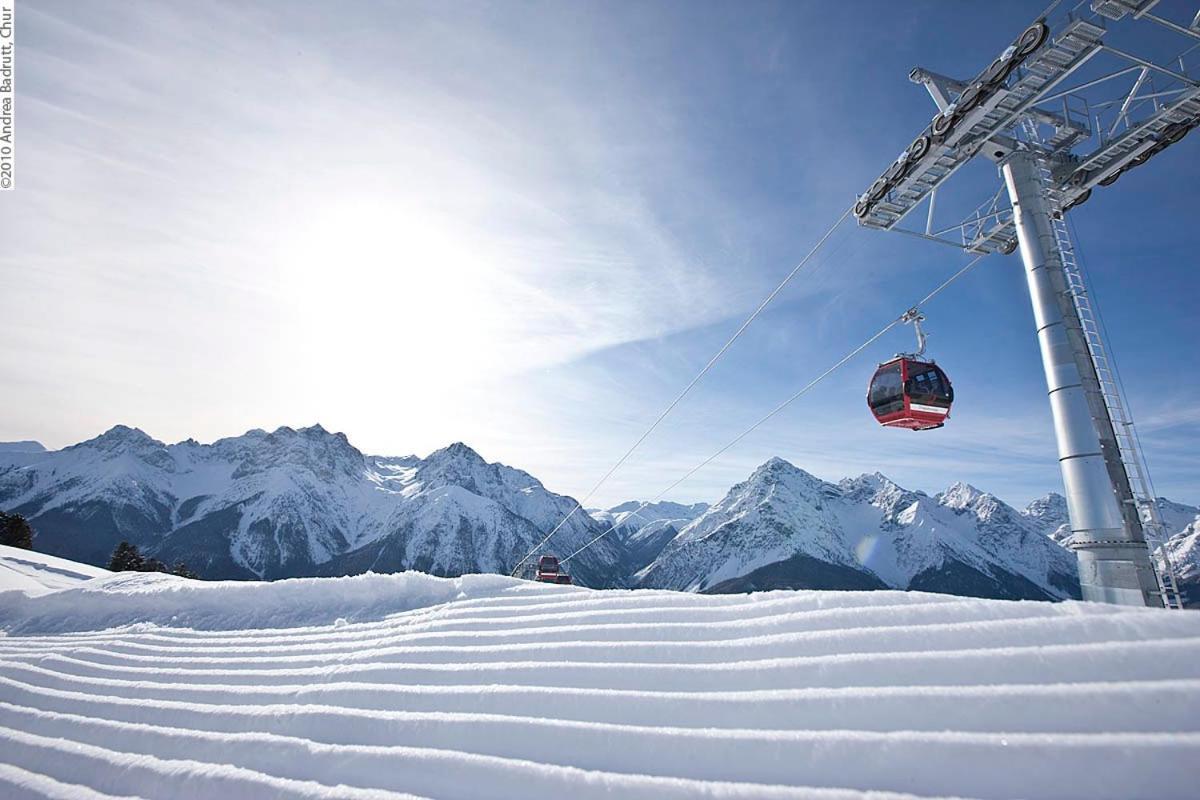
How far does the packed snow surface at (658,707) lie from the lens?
10.2ft

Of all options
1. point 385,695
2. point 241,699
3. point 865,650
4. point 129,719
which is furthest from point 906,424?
point 129,719

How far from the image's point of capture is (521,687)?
4957 millimetres

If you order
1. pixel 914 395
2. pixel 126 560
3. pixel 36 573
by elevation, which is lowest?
pixel 126 560

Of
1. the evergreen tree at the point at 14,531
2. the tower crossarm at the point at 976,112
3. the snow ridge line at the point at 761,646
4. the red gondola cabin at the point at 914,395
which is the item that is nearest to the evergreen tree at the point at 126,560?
the evergreen tree at the point at 14,531

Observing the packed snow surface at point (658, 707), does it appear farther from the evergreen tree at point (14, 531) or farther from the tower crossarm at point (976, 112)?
the evergreen tree at point (14, 531)

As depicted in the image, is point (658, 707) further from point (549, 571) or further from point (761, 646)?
point (549, 571)

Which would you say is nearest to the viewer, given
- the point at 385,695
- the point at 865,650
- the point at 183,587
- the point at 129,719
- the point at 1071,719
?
the point at 1071,719

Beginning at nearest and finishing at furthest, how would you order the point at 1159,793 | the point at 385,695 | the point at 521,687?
the point at 1159,793
the point at 521,687
the point at 385,695

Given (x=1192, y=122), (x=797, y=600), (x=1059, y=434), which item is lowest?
(x=797, y=600)

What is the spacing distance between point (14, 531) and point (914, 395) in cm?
7690

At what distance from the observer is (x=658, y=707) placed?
4.29 metres

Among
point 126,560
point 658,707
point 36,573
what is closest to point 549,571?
point 36,573

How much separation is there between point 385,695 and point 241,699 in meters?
1.80

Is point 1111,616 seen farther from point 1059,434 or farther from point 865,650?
point 1059,434
